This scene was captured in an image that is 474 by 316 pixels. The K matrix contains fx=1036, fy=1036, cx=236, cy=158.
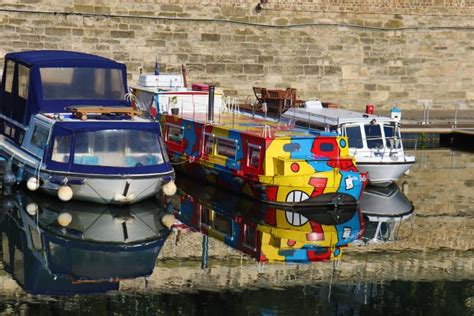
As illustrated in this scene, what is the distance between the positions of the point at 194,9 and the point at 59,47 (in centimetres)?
389

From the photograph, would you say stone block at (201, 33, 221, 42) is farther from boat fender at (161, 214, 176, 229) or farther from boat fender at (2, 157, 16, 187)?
boat fender at (161, 214, 176, 229)

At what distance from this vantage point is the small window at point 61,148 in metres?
18.0

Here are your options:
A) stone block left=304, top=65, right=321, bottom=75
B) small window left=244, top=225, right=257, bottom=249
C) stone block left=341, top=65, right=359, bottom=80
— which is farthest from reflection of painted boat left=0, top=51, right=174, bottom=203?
stone block left=341, top=65, right=359, bottom=80

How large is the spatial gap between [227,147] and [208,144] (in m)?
0.75

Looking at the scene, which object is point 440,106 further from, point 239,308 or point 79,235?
point 239,308

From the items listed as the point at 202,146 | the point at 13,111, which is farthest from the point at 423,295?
the point at 13,111

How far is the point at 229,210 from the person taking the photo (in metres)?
18.6

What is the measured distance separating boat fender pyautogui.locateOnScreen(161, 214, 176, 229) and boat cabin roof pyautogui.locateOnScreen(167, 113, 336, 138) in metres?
2.33

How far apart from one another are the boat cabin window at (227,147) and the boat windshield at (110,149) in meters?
1.71

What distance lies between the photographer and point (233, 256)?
15438mm

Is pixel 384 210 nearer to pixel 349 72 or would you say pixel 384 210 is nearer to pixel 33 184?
pixel 33 184

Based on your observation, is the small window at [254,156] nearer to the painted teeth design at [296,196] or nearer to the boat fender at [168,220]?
the painted teeth design at [296,196]

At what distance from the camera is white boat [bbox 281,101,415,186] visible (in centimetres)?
2052

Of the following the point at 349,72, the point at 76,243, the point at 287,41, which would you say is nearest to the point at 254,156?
the point at 76,243
